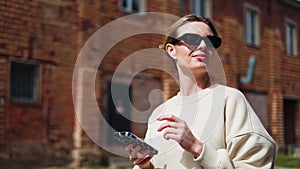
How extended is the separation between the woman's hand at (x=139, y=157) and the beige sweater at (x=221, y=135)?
0.12 feet

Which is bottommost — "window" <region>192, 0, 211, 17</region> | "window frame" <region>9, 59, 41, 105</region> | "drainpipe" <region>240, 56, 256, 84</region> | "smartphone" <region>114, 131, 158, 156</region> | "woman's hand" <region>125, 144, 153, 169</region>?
"woman's hand" <region>125, 144, 153, 169</region>

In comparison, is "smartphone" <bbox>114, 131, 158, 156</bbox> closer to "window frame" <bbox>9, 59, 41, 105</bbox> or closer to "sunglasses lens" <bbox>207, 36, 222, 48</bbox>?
"sunglasses lens" <bbox>207, 36, 222, 48</bbox>

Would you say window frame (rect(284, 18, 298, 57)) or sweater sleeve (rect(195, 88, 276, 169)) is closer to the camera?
sweater sleeve (rect(195, 88, 276, 169))

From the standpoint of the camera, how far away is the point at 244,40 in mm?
16125

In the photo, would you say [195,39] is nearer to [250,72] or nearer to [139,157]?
[139,157]

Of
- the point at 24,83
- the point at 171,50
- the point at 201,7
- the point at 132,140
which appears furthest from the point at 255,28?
the point at 132,140

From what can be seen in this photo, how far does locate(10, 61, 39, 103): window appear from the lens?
9.32 metres

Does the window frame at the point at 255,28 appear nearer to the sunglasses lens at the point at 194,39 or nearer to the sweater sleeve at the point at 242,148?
the sunglasses lens at the point at 194,39

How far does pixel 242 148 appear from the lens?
172 cm

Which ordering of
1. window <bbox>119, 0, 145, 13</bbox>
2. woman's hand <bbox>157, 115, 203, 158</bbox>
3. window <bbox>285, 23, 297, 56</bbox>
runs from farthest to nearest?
window <bbox>285, 23, 297, 56</bbox>, window <bbox>119, 0, 145, 13</bbox>, woman's hand <bbox>157, 115, 203, 158</bbox>

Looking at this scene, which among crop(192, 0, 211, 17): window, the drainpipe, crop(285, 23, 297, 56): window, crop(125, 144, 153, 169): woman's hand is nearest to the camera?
crop(125, 144, 153, 169): woman's hand

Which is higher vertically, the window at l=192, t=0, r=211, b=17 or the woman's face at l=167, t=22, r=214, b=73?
the window at l=192, t=0, r=211, b=17

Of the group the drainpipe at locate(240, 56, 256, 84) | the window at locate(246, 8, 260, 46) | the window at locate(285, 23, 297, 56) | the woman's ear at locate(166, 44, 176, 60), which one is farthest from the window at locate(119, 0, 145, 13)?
the woman's ear at locate(166, 44, 176, 60)

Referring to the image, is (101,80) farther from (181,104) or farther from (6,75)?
(181,104)
